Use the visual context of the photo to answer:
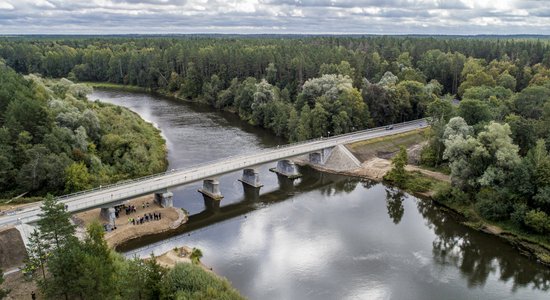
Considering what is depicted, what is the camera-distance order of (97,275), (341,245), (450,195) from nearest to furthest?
(97,275) → (341,245) → (450,195)

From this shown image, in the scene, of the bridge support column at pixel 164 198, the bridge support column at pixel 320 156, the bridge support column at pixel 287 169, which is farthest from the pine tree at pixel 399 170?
the bridge support column at pixel 164 198

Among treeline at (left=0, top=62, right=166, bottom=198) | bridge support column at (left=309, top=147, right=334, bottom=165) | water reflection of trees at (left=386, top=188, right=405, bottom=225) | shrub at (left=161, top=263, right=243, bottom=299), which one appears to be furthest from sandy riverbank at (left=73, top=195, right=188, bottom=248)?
bridge support column at (left=309, top=147, right=334, bottom=165)

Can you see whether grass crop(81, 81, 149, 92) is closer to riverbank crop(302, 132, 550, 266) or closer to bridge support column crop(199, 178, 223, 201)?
riverbank crop(302, 132, 550, 266)

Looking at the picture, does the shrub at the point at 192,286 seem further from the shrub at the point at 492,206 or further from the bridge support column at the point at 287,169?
the bridge support column at the point at 287,169

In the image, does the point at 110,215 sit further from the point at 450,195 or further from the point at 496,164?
the point at 496,164

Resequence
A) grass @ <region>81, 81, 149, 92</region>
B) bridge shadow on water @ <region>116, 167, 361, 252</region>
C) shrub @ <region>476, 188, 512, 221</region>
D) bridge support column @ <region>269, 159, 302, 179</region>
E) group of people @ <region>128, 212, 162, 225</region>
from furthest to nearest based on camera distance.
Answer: grass @ <region>81, 81, 149, 92</region> → bridge support column @ <region>269, 159, 302, 179</region> → shrub @ <region>476, 188, 512, 221</region> → group of people @ <region>128, 212, 162, 225</region> → bridge shadow on water @ <region>116, 167, 361, 252</region>

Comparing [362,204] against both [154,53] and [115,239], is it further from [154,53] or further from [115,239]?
[154,53]

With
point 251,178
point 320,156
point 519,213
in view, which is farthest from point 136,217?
point 519,213

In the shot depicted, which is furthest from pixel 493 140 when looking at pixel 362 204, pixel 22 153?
pixel 22 153
